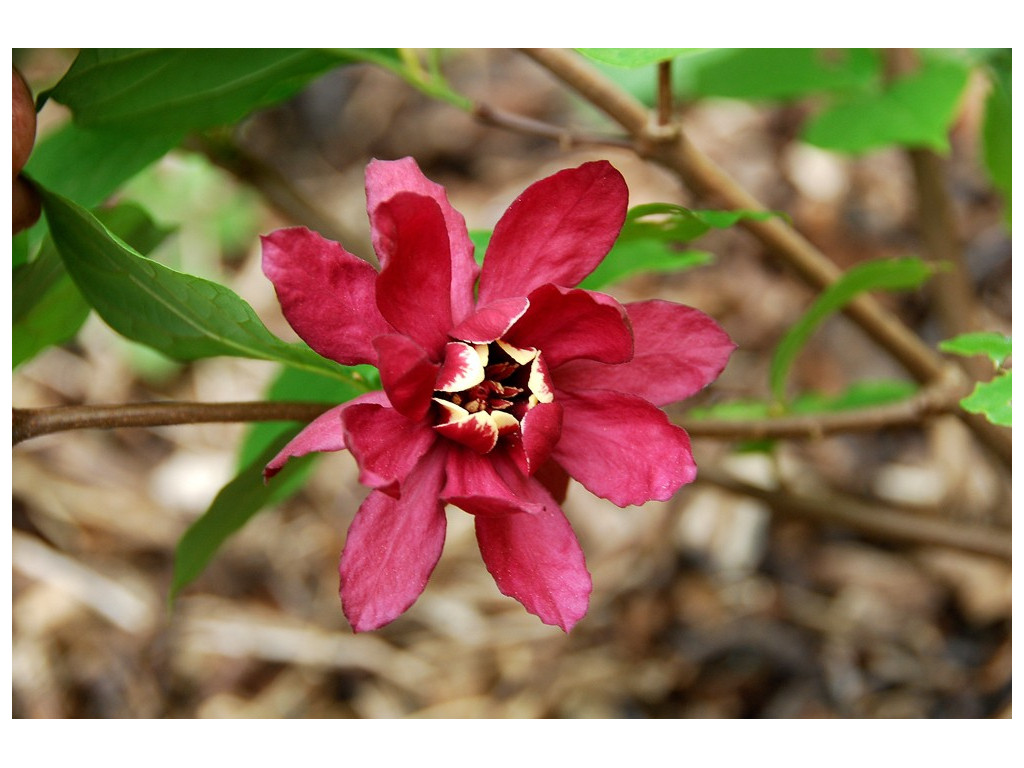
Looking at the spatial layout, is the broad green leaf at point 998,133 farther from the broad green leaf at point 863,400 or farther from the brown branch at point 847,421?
the brown branch at point 847,421

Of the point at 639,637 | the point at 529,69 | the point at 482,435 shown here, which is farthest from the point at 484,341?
the point at 529,69

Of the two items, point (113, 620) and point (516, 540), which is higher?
point (516, 540)

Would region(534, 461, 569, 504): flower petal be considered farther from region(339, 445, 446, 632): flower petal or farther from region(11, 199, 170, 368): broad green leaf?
region(11, 199, 170, 368): broad green leaf

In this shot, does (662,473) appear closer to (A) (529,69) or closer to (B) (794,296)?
(B) (794,296)

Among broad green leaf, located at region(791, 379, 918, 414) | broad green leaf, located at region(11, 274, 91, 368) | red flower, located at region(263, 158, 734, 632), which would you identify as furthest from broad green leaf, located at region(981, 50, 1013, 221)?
broad green leaf, located at region(11, 274, 91, 368)
